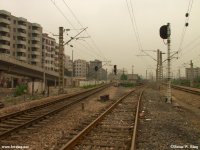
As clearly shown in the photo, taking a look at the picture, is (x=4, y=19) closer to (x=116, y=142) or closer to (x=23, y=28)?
(x=23, y=28)

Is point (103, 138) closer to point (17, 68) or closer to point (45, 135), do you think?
point (45, 135)

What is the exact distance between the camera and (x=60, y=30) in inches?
1816

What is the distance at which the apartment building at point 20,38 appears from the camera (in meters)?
101

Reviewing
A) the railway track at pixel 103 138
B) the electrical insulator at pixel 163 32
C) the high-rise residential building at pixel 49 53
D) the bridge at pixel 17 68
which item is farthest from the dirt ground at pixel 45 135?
the high-rise residential building at pixel 49 53

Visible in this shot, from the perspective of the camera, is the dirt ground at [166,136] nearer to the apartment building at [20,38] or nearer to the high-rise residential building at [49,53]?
the apartment building at [20,38]

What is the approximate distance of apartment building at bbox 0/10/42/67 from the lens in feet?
331

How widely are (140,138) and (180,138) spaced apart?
148 centimetres

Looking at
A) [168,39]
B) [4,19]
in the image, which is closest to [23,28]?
A: [4,19]

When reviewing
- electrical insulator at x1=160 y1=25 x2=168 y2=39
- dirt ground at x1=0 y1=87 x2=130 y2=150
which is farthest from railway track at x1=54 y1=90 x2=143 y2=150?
electrical insulator at x1=160 y1=25 x2=168 y2=39

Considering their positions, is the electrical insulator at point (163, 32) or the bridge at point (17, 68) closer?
the electrical insulator at point (163, 32)

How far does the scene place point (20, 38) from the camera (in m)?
114

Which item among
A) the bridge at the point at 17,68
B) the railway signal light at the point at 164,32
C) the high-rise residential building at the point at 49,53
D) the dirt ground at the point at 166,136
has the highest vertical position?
the high-rise residential building at the point at 49,53

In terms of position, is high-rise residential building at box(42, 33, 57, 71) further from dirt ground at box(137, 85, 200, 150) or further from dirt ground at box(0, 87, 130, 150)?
dirt ground at box(137, 85, 200, 150)

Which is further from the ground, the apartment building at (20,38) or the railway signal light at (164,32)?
the apartment building at (20,38)
